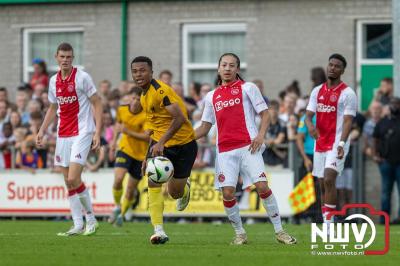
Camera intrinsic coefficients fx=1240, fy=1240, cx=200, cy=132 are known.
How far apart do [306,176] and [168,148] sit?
7948mm

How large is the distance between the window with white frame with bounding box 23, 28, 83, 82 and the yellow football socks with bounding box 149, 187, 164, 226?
14.9 m

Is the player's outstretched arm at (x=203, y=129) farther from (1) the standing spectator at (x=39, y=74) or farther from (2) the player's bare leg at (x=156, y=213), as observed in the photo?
(1) the standing spectator at (x=39, y=74)

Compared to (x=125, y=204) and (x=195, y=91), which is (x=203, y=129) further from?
(x=195, y=91)

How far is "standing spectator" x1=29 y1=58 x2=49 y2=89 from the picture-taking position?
27.9m

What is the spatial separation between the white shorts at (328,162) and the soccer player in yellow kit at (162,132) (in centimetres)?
206

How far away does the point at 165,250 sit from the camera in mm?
14039

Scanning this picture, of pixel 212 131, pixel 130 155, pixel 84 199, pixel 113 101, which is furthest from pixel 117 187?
pixel 113 101

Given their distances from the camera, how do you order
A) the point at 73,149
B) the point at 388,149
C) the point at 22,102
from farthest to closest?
the point at 22,102 → the point at 388,149 → the point at 73,149

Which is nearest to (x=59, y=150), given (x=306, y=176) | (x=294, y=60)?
(x=306, y=176)

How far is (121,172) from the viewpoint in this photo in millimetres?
20641

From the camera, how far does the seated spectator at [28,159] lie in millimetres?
24859

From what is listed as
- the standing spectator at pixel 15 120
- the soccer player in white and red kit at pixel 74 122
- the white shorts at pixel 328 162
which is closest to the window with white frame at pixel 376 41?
the standing spectator at pixel 15 120

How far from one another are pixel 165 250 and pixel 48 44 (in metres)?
16.7

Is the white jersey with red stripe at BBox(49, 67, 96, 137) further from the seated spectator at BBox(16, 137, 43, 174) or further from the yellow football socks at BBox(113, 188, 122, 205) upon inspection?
the seated spectator at BBox(16, 137, 43, 174)
